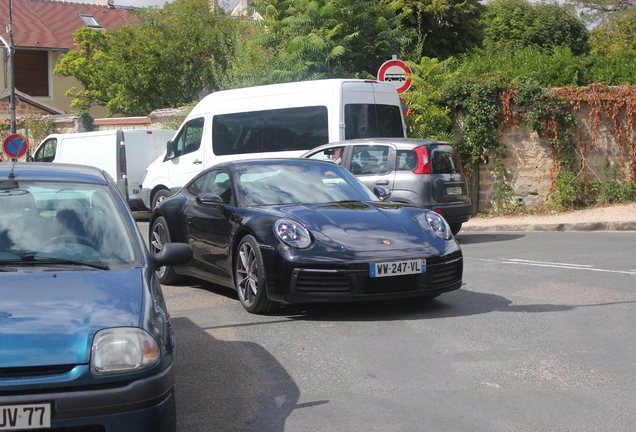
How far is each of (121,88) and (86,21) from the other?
20.0m

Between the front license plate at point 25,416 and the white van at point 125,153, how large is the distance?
55.3ft

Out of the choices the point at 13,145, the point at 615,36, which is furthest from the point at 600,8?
the point at 13,145

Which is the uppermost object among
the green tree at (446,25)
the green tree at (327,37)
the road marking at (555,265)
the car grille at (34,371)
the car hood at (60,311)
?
the green tree at (446,25)

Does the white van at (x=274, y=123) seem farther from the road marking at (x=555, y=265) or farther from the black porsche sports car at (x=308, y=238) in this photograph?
the black porsche sports car at (x=308, y=238)

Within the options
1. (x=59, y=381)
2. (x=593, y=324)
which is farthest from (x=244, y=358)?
(x=593, y=324)

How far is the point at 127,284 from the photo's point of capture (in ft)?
13.8

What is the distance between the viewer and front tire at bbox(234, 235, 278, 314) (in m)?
7.18

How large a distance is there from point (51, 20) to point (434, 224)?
177ft

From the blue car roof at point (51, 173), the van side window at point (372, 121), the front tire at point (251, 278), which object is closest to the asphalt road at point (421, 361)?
the front tire at point (251, 278)

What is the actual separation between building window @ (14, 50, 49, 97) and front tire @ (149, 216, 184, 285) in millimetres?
48402

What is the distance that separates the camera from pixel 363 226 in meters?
7.22

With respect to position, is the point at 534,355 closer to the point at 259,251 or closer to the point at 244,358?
the point at 244,358

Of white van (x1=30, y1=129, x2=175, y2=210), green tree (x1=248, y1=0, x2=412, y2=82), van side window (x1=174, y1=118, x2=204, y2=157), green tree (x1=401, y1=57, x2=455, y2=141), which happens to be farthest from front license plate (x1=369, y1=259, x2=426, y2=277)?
green tree (x1=248, y1=0, x2=412, y2=82)

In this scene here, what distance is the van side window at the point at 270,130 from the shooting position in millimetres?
15180
